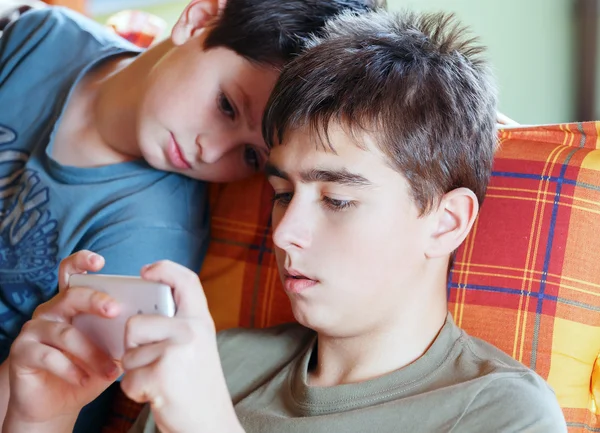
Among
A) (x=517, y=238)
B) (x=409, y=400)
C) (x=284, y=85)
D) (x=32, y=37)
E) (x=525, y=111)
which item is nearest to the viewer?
(x=409, y=400)

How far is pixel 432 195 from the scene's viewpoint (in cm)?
105

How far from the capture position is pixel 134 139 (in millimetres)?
1435

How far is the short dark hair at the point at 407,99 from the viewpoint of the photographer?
40.2 inches

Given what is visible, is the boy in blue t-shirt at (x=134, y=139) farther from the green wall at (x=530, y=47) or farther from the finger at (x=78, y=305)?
the green wall at (x=530, y=47)

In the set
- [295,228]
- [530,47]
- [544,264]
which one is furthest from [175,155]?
[530,47]

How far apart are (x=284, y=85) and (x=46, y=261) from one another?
553mm

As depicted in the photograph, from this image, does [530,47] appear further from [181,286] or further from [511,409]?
[181,286]

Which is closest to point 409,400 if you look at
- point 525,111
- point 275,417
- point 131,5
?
point 275,417

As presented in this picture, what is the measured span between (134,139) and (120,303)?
2.00ft

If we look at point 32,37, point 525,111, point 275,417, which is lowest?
point 275,417

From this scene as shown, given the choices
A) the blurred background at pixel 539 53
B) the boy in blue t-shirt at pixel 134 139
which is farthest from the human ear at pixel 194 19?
the blurred background at pixel 539 53

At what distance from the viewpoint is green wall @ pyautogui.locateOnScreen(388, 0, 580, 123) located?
2873 mm

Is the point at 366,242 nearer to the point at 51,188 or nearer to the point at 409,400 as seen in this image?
the point at 409,400

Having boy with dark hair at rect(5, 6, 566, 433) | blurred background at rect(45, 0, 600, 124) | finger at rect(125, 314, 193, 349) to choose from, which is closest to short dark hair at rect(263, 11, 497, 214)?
boy with dark hair at rect(5, 6, 566, 433)
